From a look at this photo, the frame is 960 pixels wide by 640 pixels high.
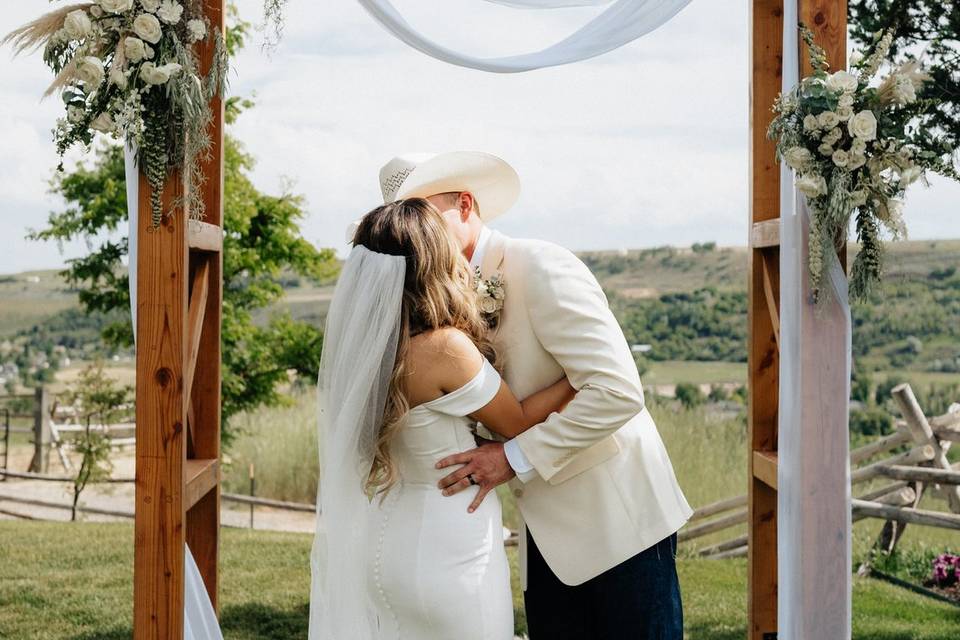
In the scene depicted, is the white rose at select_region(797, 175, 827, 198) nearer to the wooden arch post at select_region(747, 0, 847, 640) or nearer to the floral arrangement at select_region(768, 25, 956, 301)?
the floral arrangement at select_region(768, 25, 956, 301)

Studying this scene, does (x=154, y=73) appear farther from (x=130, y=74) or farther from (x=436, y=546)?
(x=436, y=546)

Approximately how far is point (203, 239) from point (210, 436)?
87cm

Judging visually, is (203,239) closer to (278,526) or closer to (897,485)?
(897,485)

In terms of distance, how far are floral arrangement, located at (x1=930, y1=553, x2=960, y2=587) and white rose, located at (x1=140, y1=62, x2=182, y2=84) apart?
5818 millimetres

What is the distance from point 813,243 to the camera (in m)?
3.19

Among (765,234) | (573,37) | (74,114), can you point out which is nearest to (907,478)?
(765,234)

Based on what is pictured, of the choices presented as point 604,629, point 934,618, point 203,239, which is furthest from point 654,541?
point 934,618

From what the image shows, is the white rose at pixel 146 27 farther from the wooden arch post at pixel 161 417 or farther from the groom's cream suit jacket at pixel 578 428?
the groom's cream suit jacket at pixel 578 428

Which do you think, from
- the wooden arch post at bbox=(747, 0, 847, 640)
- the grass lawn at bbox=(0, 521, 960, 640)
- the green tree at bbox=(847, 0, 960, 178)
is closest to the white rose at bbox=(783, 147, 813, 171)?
the wooden arch post at bbox=(747, 0, 847, 640)

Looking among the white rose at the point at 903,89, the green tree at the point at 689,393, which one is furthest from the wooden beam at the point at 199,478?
the green tree at the point at 689,393

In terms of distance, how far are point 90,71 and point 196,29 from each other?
350mm

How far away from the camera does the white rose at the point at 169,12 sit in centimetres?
309

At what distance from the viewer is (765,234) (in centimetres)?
384

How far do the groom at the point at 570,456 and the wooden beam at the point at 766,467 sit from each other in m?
0.61
